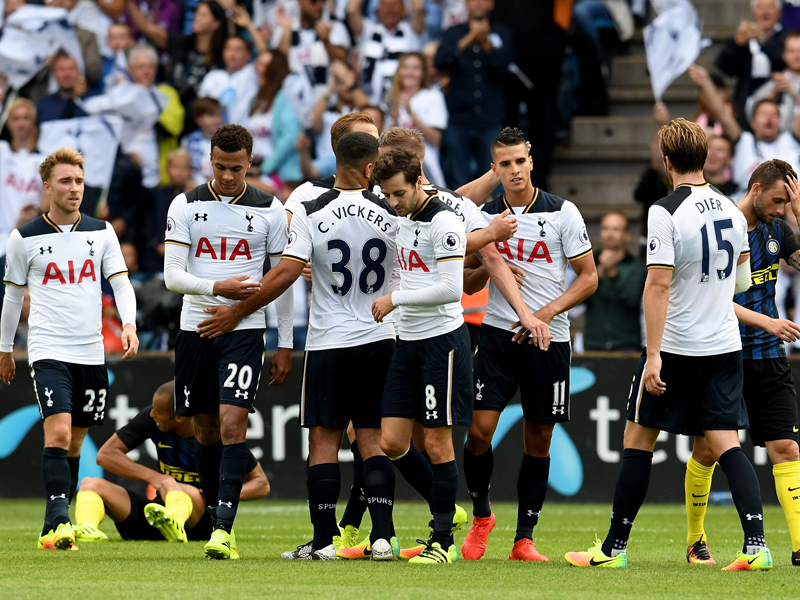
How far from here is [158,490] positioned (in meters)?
8.79

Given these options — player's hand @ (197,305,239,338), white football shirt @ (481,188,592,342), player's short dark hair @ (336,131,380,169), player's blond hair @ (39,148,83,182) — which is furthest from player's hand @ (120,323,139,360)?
white football shirt @ (481,188,592,342)

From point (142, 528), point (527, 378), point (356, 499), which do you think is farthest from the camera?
point (142, 528)

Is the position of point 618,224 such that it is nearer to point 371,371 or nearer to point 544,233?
point 544,233

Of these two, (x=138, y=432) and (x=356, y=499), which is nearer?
(x=356, y=499)

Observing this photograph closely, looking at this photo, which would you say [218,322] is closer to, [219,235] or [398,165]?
[219,235]

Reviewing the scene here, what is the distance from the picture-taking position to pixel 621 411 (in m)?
11.5

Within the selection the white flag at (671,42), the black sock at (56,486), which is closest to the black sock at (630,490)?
the black sock at (56,486)

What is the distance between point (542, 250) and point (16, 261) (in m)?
3.54

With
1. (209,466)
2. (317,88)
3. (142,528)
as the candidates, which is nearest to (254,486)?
(142,528)

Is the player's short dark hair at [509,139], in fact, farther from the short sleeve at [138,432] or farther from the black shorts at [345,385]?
the short sleeve at [138,432]

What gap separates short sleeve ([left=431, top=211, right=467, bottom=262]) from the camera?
6.59m

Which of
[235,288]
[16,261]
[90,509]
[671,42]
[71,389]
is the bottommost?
[90,509]

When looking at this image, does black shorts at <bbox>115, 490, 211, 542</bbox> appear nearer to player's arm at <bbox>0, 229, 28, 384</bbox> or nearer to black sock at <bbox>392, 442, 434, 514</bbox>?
player's arm at <bbox>0, 229, 28, 384</bbox>

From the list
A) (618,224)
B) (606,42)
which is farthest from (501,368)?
(606,42)
